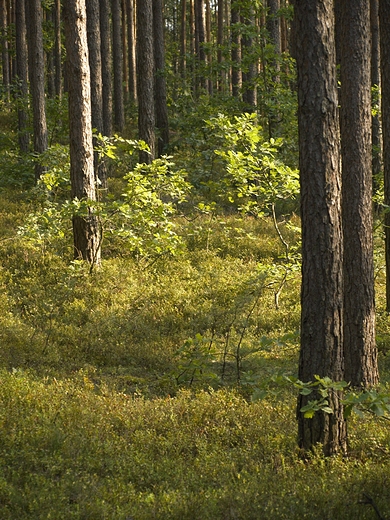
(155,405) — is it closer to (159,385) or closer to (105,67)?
(159,385)

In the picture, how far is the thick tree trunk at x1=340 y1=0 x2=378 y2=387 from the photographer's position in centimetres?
759

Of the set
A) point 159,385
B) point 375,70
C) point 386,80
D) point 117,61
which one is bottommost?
point 159,385

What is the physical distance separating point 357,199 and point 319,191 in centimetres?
281

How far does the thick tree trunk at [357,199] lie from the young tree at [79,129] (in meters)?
6.03

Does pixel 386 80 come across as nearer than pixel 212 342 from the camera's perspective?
Yes

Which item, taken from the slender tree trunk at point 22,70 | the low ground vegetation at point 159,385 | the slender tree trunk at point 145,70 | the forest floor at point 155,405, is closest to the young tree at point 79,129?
the low ground vegetation at point 159,385

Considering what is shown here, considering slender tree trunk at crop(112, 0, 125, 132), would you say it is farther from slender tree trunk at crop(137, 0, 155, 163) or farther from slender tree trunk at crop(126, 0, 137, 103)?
slender tree trunk at crop(137, 0, 155, 163)

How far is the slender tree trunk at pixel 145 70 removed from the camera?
1681 cm

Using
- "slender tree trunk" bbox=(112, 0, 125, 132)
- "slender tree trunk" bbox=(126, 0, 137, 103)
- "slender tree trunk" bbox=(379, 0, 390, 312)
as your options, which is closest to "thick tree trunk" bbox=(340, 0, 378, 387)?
"slender tree trunk" bbox=(379, 0, 390, 312)

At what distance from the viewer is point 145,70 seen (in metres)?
16.9

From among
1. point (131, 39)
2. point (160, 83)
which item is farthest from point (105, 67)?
point (131, 39)

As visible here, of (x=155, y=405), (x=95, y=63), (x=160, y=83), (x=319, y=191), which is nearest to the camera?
(x=319, y=191)

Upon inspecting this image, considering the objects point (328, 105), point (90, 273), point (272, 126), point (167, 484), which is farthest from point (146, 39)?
point (167, 484)

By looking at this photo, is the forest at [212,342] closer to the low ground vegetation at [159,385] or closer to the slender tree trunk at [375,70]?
the low ground vegetation at [159,385]
